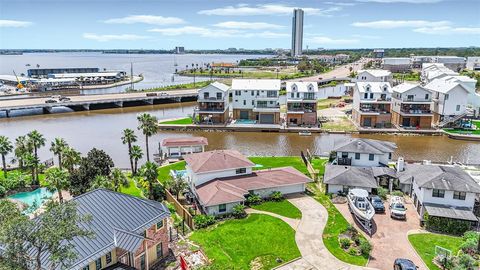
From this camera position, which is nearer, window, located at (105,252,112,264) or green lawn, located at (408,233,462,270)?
window, located at (105,252,112,264)

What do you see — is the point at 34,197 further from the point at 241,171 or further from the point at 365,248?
the point at 365,248

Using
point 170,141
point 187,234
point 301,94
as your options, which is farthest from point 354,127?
point 187,234

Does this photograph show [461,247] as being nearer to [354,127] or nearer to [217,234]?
[217,234]

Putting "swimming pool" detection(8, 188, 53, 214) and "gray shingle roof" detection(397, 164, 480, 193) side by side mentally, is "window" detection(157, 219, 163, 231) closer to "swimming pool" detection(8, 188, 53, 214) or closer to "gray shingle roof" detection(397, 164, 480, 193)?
"swimming pool" detection(8, 188, 53, 214)

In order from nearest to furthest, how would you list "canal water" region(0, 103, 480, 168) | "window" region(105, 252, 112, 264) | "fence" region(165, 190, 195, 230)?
"window" region(105, 252, 112, 264) < "fence" region(165, 190, 195, 230) < "canal water" region(0, 103, 480, 168)

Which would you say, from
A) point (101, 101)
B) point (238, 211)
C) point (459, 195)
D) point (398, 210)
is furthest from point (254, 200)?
point (101, 101)

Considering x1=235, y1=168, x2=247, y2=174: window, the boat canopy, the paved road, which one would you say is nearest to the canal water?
the paved road

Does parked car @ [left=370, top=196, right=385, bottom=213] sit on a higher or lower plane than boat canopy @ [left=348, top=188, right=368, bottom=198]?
lower
